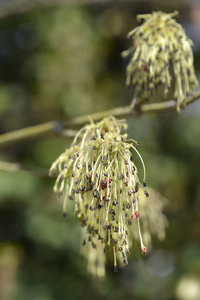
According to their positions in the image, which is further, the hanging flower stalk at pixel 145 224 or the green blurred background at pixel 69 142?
the green blurred background at pixel 69 142

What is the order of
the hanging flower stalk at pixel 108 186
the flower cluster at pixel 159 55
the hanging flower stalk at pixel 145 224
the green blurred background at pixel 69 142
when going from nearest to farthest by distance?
the hanging flower stalk at pixel 108 186, the flower cluster at pixel 159 55, the hanging flower stalk at pixel 145 224, the green blurred background at pixel 69 142

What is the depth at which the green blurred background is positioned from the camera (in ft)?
11.7

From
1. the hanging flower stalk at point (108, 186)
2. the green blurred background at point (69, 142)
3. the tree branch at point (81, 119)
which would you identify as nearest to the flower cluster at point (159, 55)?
the tree branch at point (81, 119)

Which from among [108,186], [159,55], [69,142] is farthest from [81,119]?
[69,142]

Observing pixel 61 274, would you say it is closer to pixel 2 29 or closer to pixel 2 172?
pixel 2 172

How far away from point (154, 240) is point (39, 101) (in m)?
1.94

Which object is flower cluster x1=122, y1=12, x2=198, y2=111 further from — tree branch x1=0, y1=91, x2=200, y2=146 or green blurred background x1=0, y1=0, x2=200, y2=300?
green blurred background x1=0, y1=0, x2=200, y2=300

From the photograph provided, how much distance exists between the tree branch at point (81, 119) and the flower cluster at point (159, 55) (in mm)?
37

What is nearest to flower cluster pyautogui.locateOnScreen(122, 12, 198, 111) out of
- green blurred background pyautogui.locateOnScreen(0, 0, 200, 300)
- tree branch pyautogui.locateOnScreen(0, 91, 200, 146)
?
tree branch pyautogui.locateOnScreen(0, 91, 200, 146)

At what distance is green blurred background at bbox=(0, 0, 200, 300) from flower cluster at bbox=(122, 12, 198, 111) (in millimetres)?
2336

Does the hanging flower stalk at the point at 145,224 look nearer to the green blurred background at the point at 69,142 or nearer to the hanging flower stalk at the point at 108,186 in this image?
the hanging flower stalk at the point at 108,186

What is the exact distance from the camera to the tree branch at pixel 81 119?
103 cm

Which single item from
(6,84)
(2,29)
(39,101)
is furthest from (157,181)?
(2,29)

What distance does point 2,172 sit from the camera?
365 centimetres
